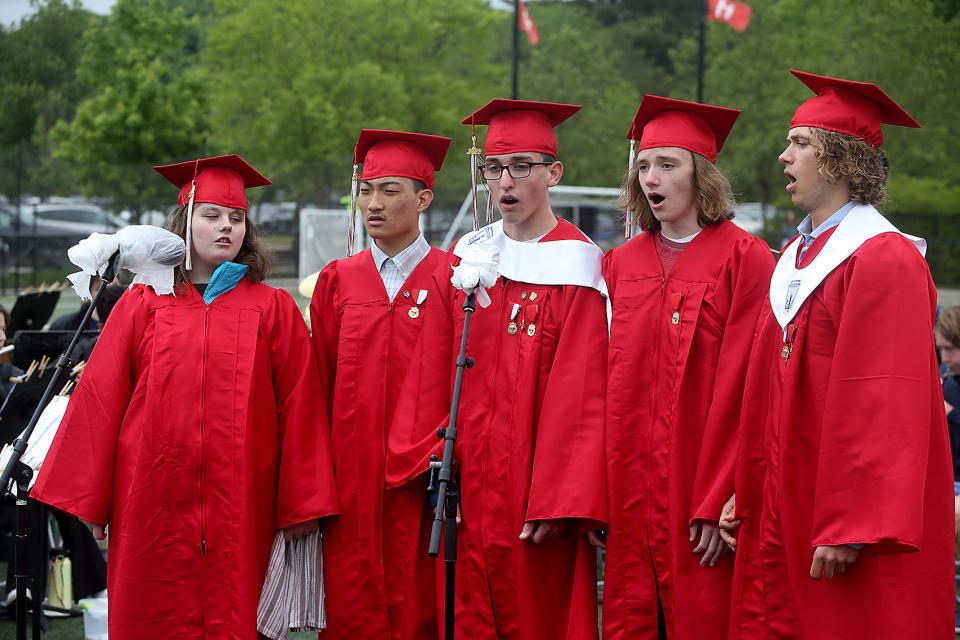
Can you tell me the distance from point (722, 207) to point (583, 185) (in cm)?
2547

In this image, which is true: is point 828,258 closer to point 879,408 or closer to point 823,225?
point 823,225

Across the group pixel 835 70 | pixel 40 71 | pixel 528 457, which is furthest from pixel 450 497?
pixel 40 71

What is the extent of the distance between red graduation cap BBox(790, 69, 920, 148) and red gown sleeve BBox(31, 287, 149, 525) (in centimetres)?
254

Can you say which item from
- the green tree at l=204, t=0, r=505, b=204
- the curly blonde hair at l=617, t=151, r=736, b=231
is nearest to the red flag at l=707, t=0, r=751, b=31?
the green tree at l=204, t=0, r=505, b=204

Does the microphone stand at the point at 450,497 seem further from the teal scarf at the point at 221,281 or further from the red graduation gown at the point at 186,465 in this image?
the teal scarf at the point at 221,281

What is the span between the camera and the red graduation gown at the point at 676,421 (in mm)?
3705

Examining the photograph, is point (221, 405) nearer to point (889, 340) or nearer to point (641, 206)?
point (641, 206)

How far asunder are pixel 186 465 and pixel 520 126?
5.77 feet

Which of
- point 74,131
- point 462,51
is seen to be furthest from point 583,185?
point 74,131

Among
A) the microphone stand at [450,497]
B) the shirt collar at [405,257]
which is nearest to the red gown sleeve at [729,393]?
the microphone stand at [450,497]

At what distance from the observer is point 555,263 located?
414cm

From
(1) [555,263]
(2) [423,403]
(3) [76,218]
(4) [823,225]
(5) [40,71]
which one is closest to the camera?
(4) [823,225]

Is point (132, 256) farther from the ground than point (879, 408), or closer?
farther from the ground

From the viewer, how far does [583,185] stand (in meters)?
29.2
